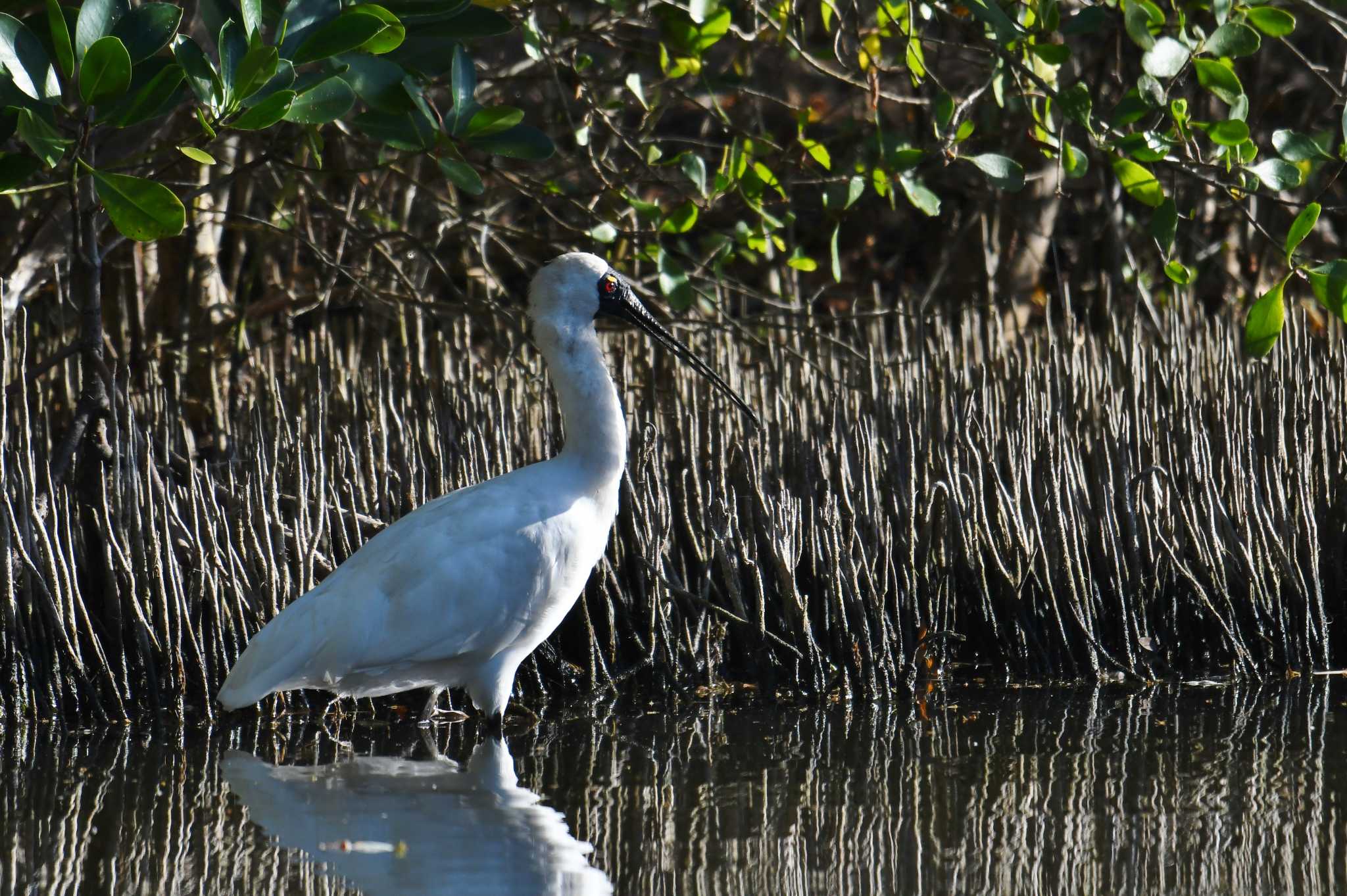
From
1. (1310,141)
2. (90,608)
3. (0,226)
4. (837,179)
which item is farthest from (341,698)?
(0,226)

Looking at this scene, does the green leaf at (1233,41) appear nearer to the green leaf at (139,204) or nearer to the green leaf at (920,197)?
the green leaf at (920,197)

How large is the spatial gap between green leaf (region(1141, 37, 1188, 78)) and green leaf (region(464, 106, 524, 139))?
1551mm

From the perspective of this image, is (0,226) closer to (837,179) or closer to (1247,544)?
(837,179)

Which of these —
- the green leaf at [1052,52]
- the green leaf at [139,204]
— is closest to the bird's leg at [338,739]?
the green leaf at [139,204]

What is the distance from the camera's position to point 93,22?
3160mm

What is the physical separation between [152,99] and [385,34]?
1.68 feet

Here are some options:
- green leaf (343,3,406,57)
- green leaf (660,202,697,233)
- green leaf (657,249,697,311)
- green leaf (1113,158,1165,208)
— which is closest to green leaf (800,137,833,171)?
green leaf (660,202,697,233)

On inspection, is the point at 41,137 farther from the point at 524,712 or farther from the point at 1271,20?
the point at 1271,20

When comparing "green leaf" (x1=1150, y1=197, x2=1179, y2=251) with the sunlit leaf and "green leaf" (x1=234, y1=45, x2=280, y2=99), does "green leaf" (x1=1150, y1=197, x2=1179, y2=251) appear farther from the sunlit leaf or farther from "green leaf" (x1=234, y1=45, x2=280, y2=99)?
the sunlit leaf

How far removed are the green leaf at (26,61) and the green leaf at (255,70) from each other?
0.37 m

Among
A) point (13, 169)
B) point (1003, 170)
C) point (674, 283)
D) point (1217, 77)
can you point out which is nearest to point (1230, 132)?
point (1217, 77)

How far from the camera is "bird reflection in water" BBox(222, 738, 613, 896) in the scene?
2.92m

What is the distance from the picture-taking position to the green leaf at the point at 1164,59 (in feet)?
13.1

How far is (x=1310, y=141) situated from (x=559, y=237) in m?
3.26
